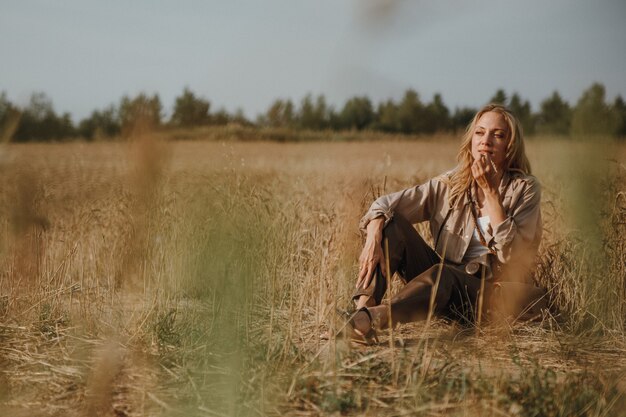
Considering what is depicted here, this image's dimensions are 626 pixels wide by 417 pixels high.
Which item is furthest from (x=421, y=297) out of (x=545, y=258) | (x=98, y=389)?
(x=98, y=389)

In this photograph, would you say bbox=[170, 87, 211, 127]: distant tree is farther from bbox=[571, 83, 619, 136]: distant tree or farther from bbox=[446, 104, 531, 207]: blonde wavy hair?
bbox=[446, 104, 531, 207]: blonde wavy hair

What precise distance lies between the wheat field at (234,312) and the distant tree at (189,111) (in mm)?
41

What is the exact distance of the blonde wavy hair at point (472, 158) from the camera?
3445mm

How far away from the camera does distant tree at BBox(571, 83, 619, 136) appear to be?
1.43m

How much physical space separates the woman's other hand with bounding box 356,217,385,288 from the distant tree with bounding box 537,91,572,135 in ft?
6.40

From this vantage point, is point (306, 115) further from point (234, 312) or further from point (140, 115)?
point (234, 312)

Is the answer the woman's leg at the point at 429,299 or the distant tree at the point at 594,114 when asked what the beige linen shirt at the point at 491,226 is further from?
the distant tree at the point at 594,114

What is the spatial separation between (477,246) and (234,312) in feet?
7.69

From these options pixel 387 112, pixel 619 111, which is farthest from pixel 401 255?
pixel 387 112

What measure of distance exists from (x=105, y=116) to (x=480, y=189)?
9.24ft

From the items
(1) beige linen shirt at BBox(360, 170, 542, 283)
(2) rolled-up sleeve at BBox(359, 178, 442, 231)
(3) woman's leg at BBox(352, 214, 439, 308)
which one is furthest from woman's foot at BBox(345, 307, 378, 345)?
(2) rolled-up sleeve at BBox(359, 178, 442, 231)

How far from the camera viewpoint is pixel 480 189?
141 inches

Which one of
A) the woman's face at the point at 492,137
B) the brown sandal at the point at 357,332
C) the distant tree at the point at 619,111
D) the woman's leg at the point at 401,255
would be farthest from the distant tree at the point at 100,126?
the woman's face at the point at 492,137

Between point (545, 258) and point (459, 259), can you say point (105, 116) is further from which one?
point (545, 258)
